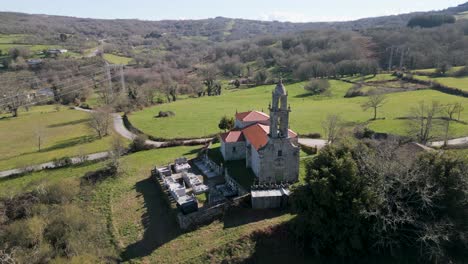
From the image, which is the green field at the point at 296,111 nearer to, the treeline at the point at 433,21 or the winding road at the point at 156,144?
the winding road at the point at 156,144

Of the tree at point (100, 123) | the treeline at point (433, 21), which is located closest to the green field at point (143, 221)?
the tree at point (100, 123)

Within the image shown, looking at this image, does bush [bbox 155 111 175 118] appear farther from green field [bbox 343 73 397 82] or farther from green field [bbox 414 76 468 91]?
green field [bbox 414 76 468 91]

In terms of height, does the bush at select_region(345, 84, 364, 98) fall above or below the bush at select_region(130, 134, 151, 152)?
above

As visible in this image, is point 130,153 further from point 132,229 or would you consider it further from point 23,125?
point 23,125

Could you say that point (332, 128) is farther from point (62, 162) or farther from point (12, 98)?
point (12, 98)

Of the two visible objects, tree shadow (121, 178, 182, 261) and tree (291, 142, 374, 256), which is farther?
tree shadow (121, 178, 182, 261)

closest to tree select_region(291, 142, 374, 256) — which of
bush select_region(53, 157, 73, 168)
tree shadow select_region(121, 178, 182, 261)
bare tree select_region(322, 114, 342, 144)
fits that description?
tree shadow select_region(121, 178, 182, 261)

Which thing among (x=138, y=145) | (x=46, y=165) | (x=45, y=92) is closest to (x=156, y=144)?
(x=138, y=145)
